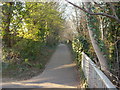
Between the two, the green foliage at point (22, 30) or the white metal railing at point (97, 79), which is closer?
the white metal railing at point (97, 79)

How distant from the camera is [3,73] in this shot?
8.34 m

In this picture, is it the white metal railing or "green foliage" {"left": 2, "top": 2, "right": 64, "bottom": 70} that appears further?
"green foliage" {"left": 2, "top": 2, "right": 64, "bottom": 70}

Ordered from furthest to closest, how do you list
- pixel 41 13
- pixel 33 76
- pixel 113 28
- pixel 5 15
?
pixel 41 13, pixel 5 15, pixel 33 76, pixel 113 28

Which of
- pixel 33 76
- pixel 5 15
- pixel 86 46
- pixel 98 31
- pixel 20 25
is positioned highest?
pixel 5 15

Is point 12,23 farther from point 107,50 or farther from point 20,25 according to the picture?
point 107,50

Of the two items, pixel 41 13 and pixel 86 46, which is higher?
pixel 41 13

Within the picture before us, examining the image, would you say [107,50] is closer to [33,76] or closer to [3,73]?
[33,76]

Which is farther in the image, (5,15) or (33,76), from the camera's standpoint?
(5,15)

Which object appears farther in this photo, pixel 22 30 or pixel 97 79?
pixel 22 30

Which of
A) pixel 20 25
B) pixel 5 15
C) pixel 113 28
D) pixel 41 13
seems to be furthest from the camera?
pixel 41 13

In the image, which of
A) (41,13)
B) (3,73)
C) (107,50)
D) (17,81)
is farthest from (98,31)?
(41,13)

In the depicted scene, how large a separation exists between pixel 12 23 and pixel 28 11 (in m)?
1.44

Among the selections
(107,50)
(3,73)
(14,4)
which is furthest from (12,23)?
(107,50)

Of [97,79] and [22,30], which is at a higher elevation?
[22,30]
